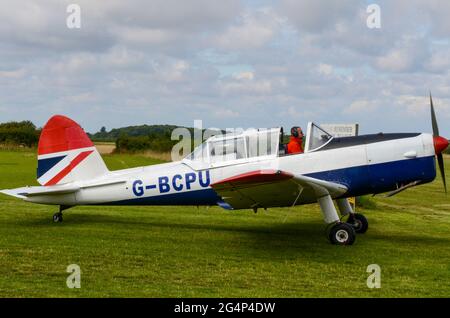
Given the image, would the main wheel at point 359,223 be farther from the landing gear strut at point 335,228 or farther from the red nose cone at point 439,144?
the red nose cone at point 439,144

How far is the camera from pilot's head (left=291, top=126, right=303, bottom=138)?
8727mm

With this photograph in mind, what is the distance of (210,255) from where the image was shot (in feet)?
24.2

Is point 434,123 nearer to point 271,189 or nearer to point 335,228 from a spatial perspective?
point 335,228

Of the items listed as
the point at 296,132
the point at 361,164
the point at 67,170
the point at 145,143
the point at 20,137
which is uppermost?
the point at 20,137

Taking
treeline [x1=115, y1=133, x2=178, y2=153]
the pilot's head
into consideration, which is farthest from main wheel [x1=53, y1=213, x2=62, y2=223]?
treeline [x1=115, y1=133, x2=178, y2=153]

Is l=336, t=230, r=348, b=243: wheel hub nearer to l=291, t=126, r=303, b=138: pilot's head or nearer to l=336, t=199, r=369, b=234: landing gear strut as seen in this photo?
l=336, t=199, r=369, b=234: landing gear strut

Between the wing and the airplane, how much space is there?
0.05ft

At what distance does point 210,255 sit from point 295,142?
266 cm

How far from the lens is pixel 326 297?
535 centimetres

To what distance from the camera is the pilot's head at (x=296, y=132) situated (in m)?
8.73

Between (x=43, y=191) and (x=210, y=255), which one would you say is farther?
(x=43, y=191)

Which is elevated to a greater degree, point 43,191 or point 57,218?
point 43,191

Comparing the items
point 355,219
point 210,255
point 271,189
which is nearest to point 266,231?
point 355,219

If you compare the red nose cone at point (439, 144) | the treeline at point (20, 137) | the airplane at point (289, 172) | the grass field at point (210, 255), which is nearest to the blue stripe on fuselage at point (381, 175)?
the airplane at point (289, 172)
